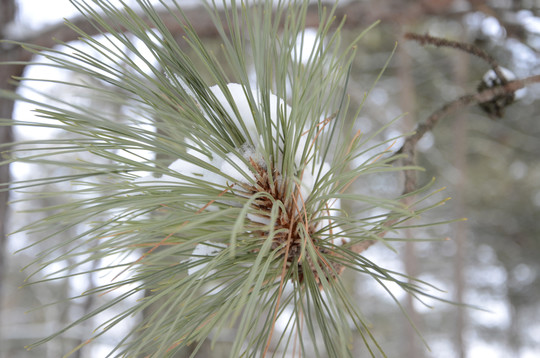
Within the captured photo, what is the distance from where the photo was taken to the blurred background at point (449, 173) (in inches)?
58.6

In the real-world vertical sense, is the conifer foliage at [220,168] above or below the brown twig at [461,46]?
below

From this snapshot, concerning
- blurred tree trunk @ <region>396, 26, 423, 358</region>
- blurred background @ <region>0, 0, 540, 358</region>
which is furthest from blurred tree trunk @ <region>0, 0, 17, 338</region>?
blurred tree trunk @ <region>396, 26, 423, 358</region>

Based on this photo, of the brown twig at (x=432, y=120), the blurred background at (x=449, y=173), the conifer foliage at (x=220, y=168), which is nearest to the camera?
the conifer foliage at (x=220, y=168)

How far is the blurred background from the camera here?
1488mm

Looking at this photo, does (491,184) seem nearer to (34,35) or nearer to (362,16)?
(362,16)

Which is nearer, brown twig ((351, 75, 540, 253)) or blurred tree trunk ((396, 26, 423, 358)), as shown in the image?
brown twig ((351, 75, 540, 253))

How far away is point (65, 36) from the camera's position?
53.5 inches

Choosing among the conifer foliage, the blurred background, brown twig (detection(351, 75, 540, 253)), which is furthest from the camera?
the blurred background

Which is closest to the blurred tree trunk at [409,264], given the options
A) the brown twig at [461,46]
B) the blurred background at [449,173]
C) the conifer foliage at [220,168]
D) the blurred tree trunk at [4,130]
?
the blurred background at [449,173]

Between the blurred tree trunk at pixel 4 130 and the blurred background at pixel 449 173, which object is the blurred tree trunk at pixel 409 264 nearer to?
the blurred background at pixel 449 173

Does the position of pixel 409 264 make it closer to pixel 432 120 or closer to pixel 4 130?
pixel 432 120

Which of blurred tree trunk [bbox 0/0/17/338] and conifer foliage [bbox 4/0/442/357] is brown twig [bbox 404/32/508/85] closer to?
conifer foliage [bbox 4/0/442/357]

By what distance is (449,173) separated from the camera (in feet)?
7.79

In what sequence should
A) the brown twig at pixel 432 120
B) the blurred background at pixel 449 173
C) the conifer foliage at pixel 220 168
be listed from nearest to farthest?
the conifer foliage at pixel 220 168 < the brown twig at pixel 432 120 < the blurred background at pixel 449 173
